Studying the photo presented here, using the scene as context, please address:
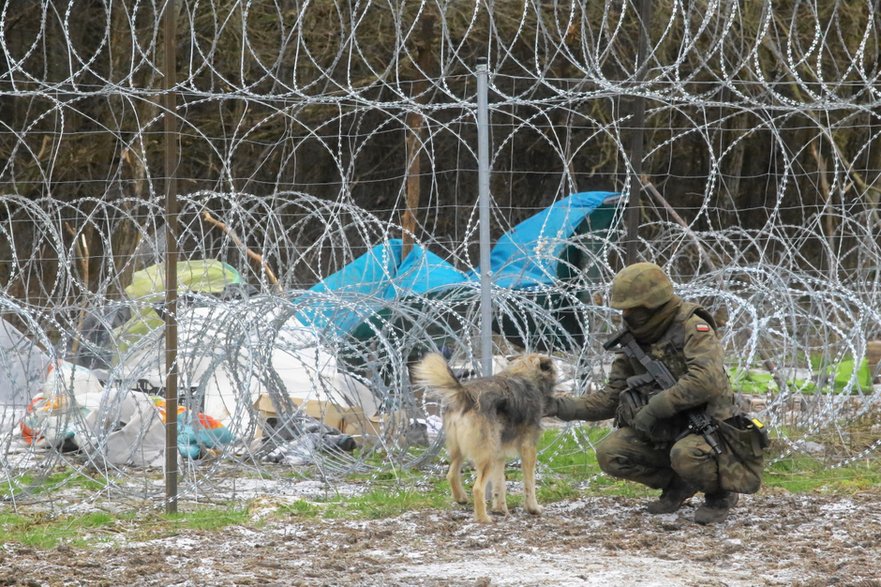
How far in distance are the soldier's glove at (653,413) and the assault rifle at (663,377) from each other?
0.37 ft

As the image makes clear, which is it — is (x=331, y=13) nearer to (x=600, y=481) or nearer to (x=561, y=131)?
(x=561, y=131)

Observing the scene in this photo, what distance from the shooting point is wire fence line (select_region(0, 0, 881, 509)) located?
6.71 m

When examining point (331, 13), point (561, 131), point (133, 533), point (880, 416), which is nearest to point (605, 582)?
point (133, 533)

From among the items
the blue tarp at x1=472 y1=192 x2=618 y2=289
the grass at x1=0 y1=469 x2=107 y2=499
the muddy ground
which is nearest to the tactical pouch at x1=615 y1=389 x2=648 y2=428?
the muddy ground

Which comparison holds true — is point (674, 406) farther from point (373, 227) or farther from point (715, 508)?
point (373, 227)

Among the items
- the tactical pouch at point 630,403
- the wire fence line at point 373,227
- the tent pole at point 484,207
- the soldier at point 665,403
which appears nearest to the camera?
the soldier at point 665,403

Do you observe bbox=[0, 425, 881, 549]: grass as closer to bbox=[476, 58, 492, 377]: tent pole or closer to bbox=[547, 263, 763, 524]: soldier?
bbox=[547, 263, 763, 524]: soldier

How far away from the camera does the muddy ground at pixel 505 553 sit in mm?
4699

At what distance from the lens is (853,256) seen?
15.4 meters

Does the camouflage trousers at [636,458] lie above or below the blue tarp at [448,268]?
below

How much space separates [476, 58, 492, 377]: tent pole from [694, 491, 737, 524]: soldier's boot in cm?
129

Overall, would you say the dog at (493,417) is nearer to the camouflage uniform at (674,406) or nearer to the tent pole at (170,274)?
the camouflage uniform at (674,406)

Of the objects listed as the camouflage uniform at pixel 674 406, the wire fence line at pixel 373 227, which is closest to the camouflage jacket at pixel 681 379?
the camouflage uniform at pixel 674 406

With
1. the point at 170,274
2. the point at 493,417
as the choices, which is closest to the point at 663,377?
the point at 493,417
